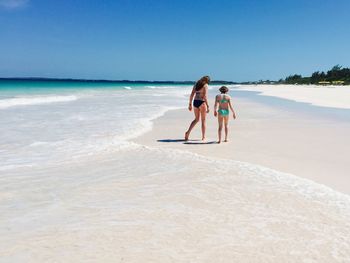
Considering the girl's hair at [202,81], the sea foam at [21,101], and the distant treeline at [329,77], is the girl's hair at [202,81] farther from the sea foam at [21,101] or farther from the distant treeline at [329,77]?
the distant treeline at [329,77]

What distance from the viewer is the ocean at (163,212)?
147 inches

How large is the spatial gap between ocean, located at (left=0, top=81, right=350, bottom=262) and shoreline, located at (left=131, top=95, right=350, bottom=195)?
571mm

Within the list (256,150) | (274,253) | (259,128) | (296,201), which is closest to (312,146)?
(256,150)

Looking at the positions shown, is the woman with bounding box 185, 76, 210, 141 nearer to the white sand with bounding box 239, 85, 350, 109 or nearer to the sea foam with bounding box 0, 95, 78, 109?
the white sand with bounding box 239, 85, 350, 109

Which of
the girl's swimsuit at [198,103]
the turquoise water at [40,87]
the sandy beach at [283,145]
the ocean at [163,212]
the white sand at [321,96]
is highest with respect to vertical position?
the girl's swimsuit at [198,103]

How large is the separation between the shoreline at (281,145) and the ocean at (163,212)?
571 mm

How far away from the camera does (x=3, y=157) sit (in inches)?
320

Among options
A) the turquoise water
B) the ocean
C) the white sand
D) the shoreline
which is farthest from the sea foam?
the white sand

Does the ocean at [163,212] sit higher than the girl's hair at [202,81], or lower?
lower

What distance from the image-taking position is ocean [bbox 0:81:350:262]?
12.2ft

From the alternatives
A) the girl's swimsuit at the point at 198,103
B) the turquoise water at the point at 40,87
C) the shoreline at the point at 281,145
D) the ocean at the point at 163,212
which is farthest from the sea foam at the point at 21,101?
the ocean at the point at 163,212

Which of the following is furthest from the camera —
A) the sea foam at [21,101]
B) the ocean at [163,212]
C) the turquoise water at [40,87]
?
the turquoise water at [40,87]

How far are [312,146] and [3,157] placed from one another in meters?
6.72

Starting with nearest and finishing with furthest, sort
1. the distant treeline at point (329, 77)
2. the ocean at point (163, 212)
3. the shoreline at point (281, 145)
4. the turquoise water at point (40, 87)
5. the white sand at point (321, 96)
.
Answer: the ocean at point (163, 212) < the shoreline at point (281, 145) < the white sand at point (321, 96) < the turquoise water at point (40, 87) < the distant treeline at point (329, 77)
